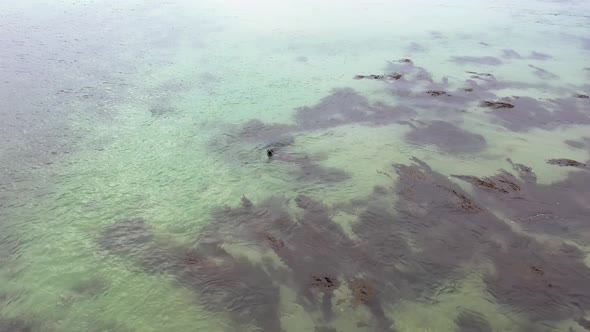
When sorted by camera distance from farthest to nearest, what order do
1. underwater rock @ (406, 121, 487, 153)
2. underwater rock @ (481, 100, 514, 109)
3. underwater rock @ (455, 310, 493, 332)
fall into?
underwater rock @ (481, 100, 514, 109) → underwater rock @ (406, 121, 487, 153) → underwater rock @ (455, 310, 493, 332)

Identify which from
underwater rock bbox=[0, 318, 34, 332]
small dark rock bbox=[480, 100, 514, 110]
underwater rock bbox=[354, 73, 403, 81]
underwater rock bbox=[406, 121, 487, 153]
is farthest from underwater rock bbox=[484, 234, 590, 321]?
underwater rock bbox=[354, 73, 403, 81]

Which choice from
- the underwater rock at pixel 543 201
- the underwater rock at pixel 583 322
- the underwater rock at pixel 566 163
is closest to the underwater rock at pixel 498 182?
the underwater rock at pixel 543 201

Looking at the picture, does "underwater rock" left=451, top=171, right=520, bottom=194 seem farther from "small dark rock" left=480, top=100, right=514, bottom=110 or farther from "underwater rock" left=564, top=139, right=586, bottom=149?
"small dark rock" left=480, top=100, right=514, bottom=110

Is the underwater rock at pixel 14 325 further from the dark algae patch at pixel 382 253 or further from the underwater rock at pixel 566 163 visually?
the underwater rock at pixel 566 163

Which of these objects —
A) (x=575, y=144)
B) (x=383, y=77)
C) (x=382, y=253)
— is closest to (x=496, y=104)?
(x=575, y=144)

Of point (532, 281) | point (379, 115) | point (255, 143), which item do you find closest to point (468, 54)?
point (379, 115)

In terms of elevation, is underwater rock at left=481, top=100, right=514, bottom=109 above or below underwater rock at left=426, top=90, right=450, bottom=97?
below
